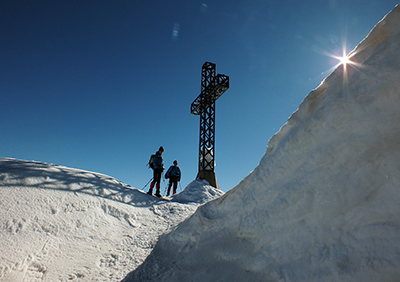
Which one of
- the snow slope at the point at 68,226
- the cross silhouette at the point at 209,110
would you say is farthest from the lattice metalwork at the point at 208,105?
the snow slope at the point at 68,226

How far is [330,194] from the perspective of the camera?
2.00 metres

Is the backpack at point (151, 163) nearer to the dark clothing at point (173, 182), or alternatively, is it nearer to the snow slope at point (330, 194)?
the dark clothing at point (173, 182)

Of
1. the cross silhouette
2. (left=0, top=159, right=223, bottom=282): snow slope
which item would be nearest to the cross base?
the cross silhouette

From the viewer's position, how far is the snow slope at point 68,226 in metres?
3.09

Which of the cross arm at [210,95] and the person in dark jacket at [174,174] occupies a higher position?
the cross arm at [210,95]

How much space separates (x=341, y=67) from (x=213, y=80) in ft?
32.7

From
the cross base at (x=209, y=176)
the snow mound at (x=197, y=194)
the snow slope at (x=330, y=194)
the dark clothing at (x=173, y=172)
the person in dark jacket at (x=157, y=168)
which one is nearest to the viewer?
the snow slope at (x=330, y=194)

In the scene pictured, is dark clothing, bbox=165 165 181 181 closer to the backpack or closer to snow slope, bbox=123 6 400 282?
the backpack

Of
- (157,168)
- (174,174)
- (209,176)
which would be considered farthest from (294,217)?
(209,176)

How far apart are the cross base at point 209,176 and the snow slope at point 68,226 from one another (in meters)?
4.67

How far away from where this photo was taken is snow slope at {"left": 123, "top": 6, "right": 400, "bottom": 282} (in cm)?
167

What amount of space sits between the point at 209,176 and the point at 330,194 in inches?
344

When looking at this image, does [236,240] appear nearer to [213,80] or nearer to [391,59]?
[391,59]

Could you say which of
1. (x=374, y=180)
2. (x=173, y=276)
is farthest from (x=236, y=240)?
(x=374, y=180)
